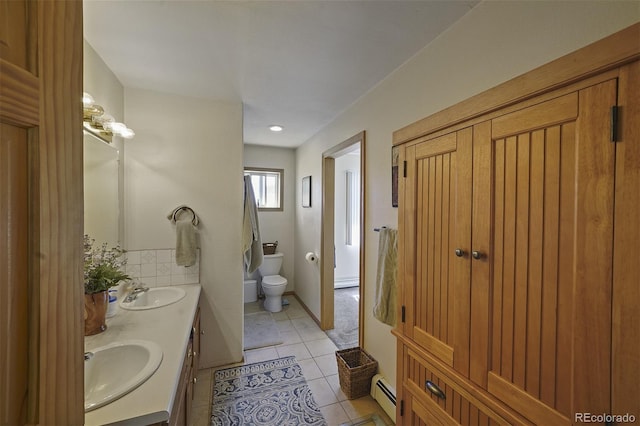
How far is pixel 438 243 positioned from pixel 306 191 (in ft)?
8.45

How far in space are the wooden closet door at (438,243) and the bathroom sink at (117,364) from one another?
1216mm

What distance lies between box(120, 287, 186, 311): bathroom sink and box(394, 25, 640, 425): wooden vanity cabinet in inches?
66.9

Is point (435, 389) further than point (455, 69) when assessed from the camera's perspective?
No

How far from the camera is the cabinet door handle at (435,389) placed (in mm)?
1187

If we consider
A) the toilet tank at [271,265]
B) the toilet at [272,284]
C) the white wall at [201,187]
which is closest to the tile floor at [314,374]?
the toilet at [272,284]

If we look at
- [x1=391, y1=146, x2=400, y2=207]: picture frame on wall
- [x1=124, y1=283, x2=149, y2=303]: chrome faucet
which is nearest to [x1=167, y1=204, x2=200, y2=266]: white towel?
[x1=124, y1=283, x2=149, y2=303]: chrome faucet

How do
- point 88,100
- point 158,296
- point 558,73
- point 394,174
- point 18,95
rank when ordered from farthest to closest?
point 158,296 < point 394,174 < point 88,100 < point 558,73 < point 18,95

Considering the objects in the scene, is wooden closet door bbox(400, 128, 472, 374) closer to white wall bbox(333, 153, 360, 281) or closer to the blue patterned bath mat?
the blue patterned bath mat

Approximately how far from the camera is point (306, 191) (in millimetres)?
3664

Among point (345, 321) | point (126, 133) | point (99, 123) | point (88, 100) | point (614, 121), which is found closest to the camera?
point (614, 121)

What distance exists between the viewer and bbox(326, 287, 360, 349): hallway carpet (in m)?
2.84

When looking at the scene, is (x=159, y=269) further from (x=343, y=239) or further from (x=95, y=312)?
(x=343, y=239)

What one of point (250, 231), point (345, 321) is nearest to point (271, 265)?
point (345, 321)

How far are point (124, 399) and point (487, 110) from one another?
1.65 meters
